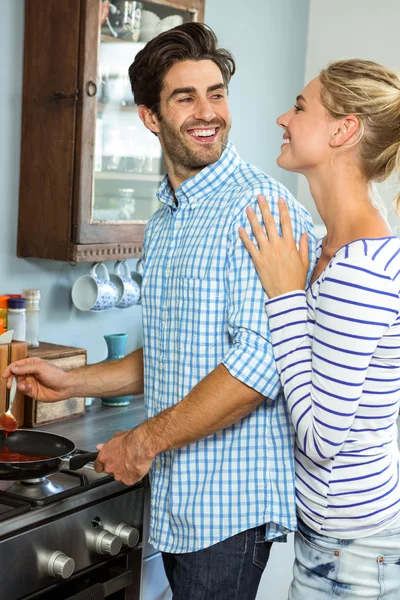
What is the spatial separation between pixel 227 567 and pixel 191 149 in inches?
31.3

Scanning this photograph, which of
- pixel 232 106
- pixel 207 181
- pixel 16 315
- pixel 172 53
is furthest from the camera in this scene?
pixel 232 106

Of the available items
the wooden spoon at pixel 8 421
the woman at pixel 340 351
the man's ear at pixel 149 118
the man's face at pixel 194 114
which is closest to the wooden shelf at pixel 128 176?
the man's ear at pixel 149 118

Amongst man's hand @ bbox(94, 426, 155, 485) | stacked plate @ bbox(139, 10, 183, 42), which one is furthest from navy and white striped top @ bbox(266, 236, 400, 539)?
stacked plate @ bbox(139, 10, 183, 42)

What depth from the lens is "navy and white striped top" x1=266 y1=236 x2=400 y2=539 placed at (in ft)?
4.11

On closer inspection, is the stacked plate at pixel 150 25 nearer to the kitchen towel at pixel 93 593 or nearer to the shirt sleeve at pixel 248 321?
the shirt sleeve at pixel 248 321

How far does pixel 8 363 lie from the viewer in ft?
6.80

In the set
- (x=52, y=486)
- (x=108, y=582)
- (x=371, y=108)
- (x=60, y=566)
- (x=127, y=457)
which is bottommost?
(x=108, y=582)

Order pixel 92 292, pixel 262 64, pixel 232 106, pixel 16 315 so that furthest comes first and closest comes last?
1. pixel 262 64
2. pixel 232 106
3. pixel 92 292
4. pixel 16 315

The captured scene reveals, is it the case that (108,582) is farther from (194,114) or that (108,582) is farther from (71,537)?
(194,114)

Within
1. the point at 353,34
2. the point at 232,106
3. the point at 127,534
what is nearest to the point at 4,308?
the point at 127,534

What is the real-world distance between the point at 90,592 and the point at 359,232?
0.86m

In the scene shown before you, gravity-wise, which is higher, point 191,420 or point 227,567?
point 191,420

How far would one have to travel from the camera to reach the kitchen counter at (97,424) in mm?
2027

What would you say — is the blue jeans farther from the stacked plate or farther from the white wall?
the white wall
